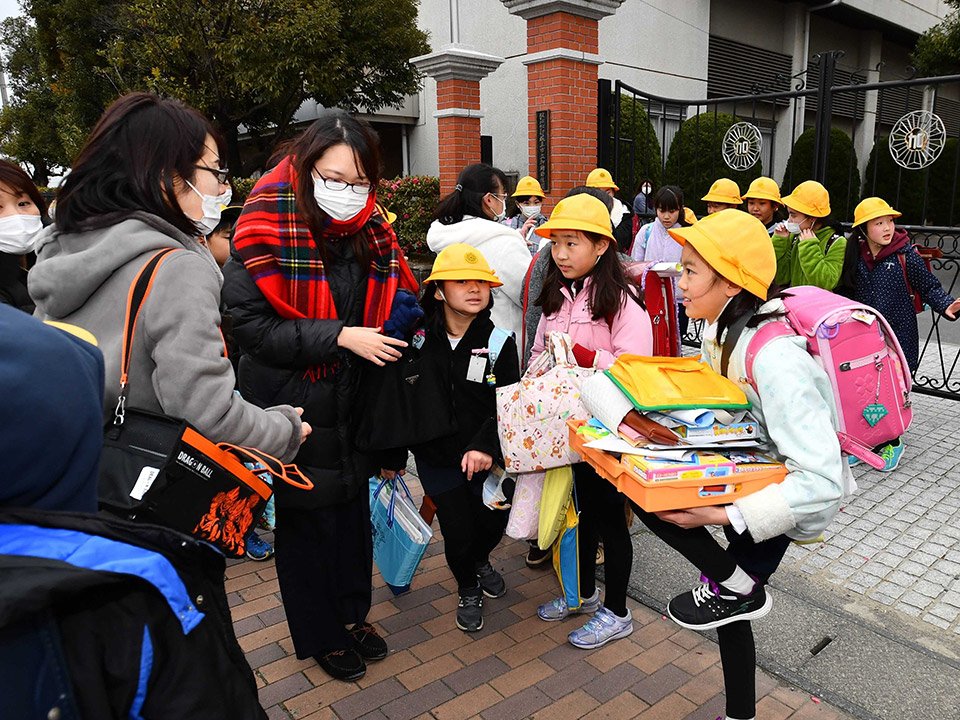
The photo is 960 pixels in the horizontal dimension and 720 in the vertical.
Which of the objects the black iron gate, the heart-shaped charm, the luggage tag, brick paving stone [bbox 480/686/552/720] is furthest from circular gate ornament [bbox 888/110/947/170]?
brick paving stone [bbox 480/686/552/720]

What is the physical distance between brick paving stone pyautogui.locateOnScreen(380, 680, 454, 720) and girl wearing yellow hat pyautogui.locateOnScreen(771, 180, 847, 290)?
154 inches

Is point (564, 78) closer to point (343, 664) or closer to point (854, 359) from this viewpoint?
point (854, 359)

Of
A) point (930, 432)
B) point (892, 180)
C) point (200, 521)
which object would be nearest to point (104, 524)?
point (200, 521)

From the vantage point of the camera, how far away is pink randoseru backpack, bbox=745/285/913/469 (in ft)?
7.25

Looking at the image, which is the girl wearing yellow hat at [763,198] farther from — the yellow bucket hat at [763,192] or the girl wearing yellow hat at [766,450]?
the girl wearing yellow hat at [766,450]

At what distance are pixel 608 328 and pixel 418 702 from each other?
1.69 m

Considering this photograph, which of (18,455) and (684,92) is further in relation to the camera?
(684,92)

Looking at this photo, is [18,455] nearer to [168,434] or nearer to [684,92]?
[168,434]

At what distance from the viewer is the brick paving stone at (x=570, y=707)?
2687 millimetres

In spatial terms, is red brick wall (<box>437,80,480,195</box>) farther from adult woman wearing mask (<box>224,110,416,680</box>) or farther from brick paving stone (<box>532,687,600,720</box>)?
brick paving stone (<box>532,687,600,720</box>)

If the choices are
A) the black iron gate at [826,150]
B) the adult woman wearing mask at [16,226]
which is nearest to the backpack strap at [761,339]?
the adult woman wearing mask at [16,226]

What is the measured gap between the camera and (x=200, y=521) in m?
1.62

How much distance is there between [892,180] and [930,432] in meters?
Answer: 10.8

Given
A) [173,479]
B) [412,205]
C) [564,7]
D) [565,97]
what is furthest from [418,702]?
[412,205]
